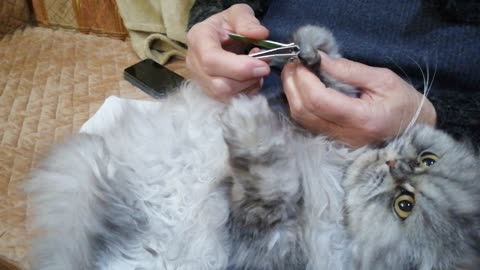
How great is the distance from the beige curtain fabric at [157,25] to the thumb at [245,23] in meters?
0.47

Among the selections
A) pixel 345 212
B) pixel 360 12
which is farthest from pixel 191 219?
pixel 360 12

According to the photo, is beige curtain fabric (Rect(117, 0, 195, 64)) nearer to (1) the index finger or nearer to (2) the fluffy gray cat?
(1) the index finger

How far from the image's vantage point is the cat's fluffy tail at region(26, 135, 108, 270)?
750 millimetres

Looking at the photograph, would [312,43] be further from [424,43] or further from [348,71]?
[424,43]

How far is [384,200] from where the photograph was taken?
2.53 ft

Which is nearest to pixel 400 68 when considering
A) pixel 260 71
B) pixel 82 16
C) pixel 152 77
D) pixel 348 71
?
pixel 348 71

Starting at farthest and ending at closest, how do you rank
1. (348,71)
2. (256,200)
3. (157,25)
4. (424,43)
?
1. (157,25)
2. (424,43)
3. (348,71)
4. (256,200)

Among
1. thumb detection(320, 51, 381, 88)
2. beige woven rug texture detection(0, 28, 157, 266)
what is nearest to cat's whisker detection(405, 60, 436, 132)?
thumb detection(320, 51, 381, 88)

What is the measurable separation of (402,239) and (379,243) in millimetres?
38

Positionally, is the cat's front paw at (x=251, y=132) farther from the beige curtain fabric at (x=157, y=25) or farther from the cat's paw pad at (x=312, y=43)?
the beige curtain fabric at (x=157, y=25)

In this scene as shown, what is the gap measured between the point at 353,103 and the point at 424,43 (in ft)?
0.90

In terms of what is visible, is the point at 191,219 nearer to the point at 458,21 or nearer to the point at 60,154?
the point at 60,154

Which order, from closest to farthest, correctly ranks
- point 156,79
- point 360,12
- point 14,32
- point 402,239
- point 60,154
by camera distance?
point 402,239
point 60,154
point 360,12
point 156,79
point 14,32

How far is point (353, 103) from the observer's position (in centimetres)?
81
